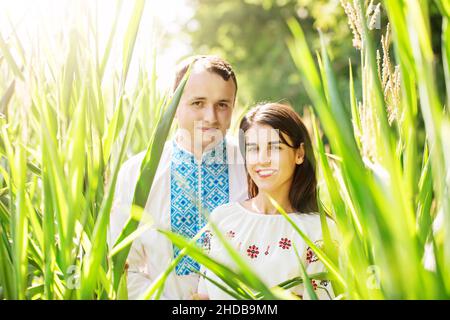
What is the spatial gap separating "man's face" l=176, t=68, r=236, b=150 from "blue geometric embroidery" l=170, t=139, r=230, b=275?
27 millimetres

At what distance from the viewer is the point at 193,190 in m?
0.96

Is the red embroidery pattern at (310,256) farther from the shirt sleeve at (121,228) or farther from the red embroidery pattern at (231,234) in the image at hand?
the shirt sleeve at (121,228)

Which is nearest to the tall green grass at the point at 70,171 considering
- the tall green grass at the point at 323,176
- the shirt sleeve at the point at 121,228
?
the tall green grass at the point at 323,176

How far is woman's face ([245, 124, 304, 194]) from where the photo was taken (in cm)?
90

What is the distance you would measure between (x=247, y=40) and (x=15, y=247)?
351 cm

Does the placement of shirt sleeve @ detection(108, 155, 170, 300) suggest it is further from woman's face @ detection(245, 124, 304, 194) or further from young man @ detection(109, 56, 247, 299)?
woman's face @ detection(245, 124, 304, 194)

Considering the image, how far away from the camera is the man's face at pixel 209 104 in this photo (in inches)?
38.9

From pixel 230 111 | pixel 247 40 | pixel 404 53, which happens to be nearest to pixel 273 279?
pixel 230 111

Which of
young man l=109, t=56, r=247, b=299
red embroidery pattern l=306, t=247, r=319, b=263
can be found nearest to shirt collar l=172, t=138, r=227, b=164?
→ young man l=109, t=56, r=247, b=299

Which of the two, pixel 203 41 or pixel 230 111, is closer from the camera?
pixel 230 111

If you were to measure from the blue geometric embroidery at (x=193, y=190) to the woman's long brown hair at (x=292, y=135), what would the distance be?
58 millimetres

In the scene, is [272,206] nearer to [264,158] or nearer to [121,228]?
[264,158]
